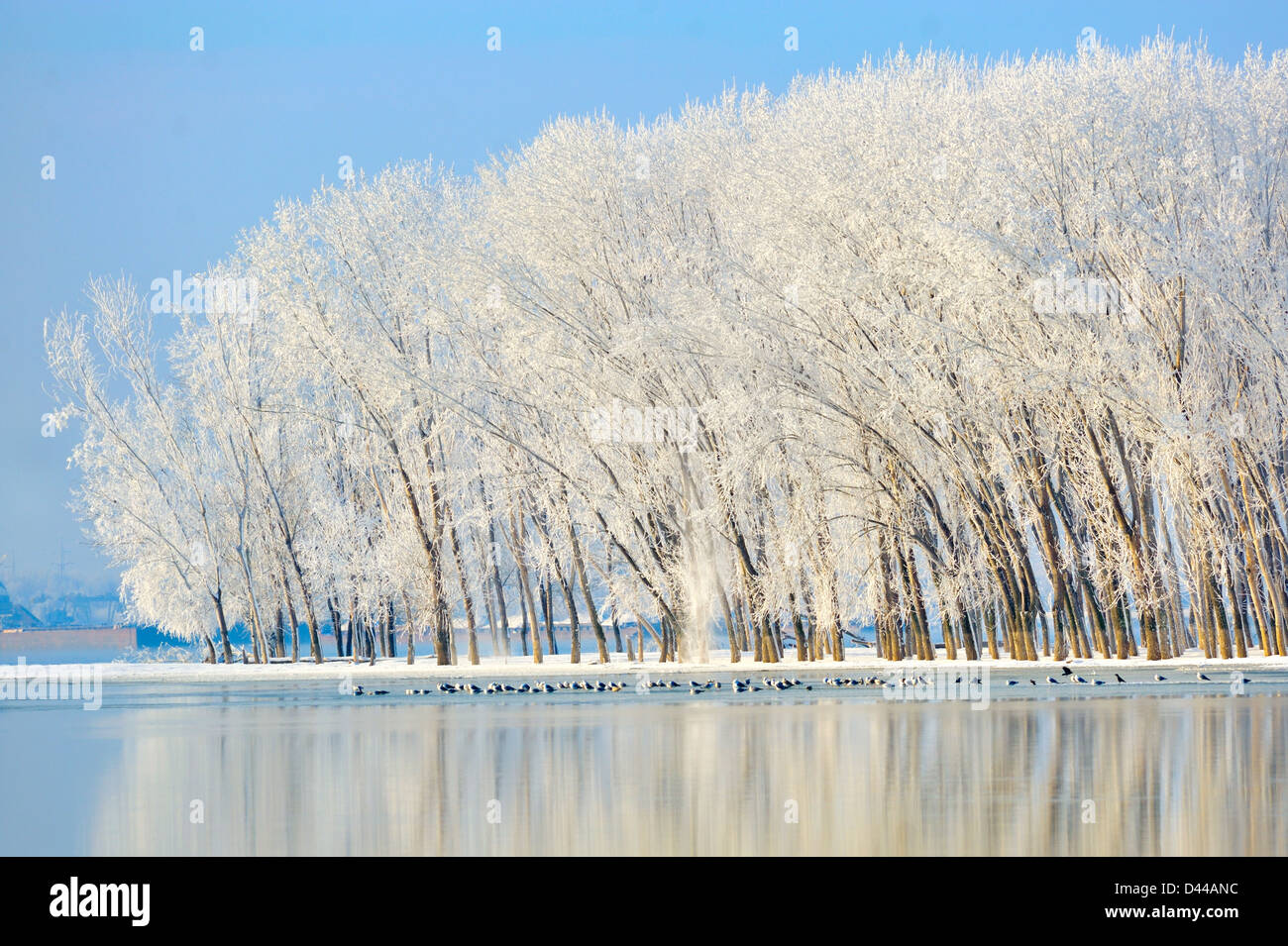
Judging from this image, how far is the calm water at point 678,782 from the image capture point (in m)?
8.65

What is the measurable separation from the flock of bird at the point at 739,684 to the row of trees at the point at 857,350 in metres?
2.89

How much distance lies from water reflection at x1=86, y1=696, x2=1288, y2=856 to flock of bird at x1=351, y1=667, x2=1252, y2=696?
17.1 feet

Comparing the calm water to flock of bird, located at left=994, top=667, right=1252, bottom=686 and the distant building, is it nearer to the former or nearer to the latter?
flock of bird, located at left=994, top=667, right=1252, bottom=686

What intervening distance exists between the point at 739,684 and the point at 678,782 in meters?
13.1

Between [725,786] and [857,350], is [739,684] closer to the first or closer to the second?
[857,350]

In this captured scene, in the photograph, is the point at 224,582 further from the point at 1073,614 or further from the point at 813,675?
the point at 1073,614

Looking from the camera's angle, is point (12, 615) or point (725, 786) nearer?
point (725, 786)

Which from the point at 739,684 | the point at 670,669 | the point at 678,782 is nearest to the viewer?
the point at 678,782

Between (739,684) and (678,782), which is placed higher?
(678,782)

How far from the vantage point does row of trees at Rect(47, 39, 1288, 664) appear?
2514 cm

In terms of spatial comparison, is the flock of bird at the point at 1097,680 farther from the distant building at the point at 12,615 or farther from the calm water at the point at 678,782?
the distant building at the point at 12,615

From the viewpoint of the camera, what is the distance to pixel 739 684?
24297mm

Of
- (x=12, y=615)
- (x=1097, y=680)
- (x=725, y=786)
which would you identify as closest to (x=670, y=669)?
(x=1097, y=680)

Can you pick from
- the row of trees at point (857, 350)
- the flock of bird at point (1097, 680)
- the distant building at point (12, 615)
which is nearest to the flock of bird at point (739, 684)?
the flock of bird at point (1097, 680)
